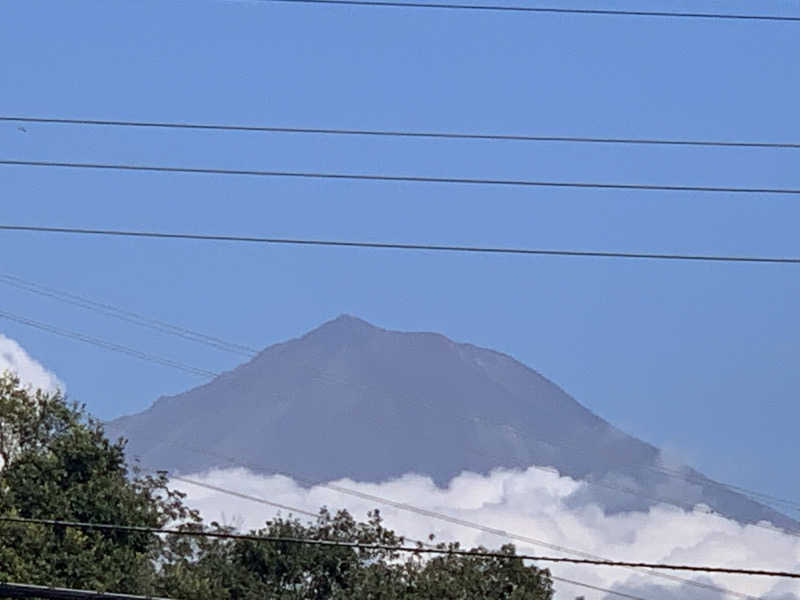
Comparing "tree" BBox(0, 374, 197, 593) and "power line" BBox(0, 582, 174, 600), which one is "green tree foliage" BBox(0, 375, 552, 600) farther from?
"power line" BBox(0, 582, 174, 600)

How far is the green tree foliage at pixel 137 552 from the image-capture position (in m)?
58.5

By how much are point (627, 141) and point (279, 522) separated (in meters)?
42.8

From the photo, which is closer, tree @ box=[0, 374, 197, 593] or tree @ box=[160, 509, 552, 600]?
tree @ box=[0, 374, 197, 593]

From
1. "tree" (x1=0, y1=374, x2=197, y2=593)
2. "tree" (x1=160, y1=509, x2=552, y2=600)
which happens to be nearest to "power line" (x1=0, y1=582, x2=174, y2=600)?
"tree" (x1=0, y1=374, x2=197, y2=593)

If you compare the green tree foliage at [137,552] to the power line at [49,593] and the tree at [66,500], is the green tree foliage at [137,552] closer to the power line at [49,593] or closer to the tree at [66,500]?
the tree at [66,500]

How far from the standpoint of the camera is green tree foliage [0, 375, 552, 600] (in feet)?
192

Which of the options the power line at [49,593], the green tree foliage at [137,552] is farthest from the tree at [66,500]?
the power line at [49,593]

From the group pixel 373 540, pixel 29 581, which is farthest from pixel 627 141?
pixel 373 540

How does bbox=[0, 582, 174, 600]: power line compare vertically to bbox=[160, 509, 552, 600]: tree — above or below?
below

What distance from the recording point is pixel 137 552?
2402 inches

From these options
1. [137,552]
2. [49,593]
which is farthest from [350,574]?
[49,593]

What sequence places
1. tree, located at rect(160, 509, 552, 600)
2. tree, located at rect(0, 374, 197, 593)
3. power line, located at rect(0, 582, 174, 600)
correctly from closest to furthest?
power line, located at rect(0, 582, 174, 600) < tree, located at rect(0, 374, 197, 593) < tree, located at rect(160, 509, 552, 600)

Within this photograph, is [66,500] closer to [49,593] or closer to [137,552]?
[137,552]

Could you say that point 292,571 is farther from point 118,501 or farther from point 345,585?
point 118,501
